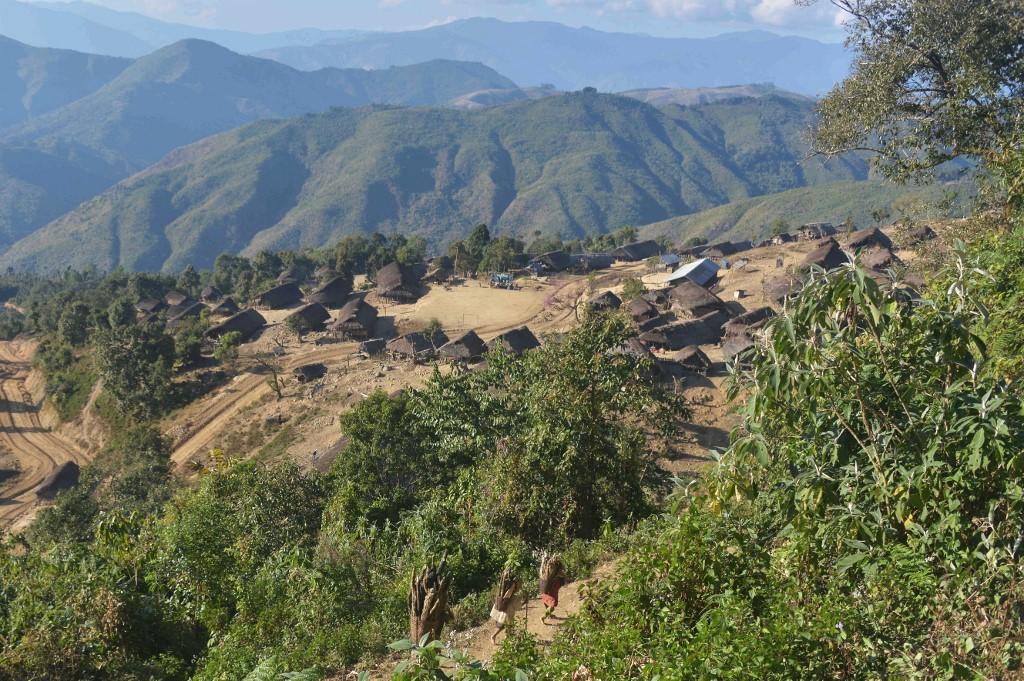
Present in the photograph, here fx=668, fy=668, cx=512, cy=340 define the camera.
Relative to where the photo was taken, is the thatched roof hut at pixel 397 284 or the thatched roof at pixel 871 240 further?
the thatched roof hut at pixel 397 284

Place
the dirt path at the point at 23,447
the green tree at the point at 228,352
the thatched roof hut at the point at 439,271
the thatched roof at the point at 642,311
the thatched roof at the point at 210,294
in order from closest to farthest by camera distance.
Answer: the dirt path at the point at 23,447 < the thatched roof at the point at 642,311 < the green tree at the point at 228,352 < the thatched roof hut at the point at 439,271 < the thatched roof at the point at 210,294

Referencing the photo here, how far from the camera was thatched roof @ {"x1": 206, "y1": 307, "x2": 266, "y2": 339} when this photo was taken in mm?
36844

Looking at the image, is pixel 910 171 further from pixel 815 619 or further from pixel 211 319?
pixel 211 319

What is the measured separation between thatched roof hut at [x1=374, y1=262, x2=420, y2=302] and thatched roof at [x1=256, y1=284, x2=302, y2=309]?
578 centimetres

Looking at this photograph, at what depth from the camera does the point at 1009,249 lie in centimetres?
660

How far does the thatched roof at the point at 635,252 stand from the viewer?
2108 inches

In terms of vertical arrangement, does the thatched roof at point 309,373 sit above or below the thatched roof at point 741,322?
below

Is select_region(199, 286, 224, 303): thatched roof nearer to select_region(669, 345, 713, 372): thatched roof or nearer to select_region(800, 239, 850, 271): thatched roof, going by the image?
select_region(669, 345, 713, 372): thatched roof

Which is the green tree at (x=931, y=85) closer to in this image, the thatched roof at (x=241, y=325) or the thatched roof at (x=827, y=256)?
the thatched roof at (x=827, y=256)

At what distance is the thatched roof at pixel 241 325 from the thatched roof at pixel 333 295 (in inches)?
160

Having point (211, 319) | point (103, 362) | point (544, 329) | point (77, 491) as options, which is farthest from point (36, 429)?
point (544, 329)

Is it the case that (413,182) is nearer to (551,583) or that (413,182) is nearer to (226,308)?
(226,308)

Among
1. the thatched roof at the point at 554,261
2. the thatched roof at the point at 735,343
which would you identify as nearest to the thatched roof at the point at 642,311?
the thatched roof at the point at 735,343

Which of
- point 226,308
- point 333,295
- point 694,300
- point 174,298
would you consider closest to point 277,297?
point 226,308
